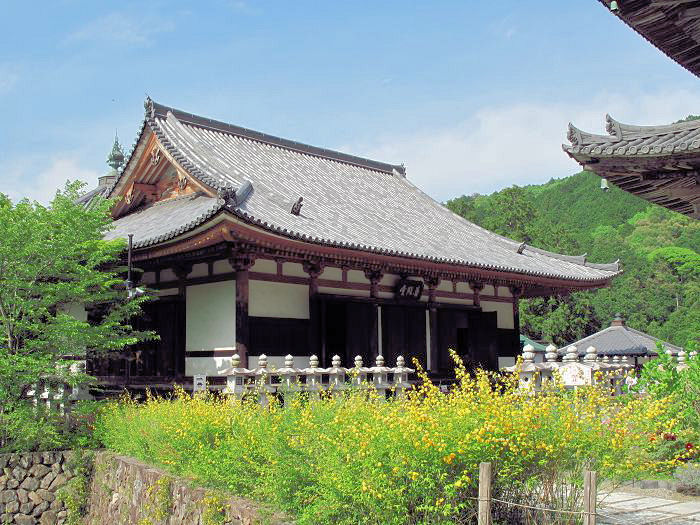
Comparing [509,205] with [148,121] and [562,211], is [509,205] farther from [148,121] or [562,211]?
[148,121]

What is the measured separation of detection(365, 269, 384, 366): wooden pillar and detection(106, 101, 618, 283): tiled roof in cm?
89

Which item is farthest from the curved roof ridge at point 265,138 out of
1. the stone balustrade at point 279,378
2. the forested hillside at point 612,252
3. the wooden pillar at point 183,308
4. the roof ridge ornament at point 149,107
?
the forested hillside at point 612,252

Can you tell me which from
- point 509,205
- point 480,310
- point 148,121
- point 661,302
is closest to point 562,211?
point 661,302

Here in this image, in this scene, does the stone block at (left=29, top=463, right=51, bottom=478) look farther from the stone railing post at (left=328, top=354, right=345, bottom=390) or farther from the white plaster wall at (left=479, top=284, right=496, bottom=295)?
the white plaster wall at (left=479, top=284, right=496, bottom=295)

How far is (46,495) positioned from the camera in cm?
1417

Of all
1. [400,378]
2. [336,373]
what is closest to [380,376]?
[400,378]

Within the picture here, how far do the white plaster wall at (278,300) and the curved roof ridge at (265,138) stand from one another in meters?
6.27

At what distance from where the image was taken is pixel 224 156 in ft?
68.9

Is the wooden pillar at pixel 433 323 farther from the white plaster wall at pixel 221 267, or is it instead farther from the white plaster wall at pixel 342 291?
the white plaster wall at pixel 221 267

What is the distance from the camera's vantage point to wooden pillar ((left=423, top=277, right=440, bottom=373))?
19.8m

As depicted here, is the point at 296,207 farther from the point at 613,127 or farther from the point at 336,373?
the point at 613,127

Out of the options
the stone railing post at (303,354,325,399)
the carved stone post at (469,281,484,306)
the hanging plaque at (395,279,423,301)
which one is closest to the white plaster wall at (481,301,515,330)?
the carved stone post at (469,281,484,306)

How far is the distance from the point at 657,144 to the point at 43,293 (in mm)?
11773

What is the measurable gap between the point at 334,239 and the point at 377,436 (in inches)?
376
